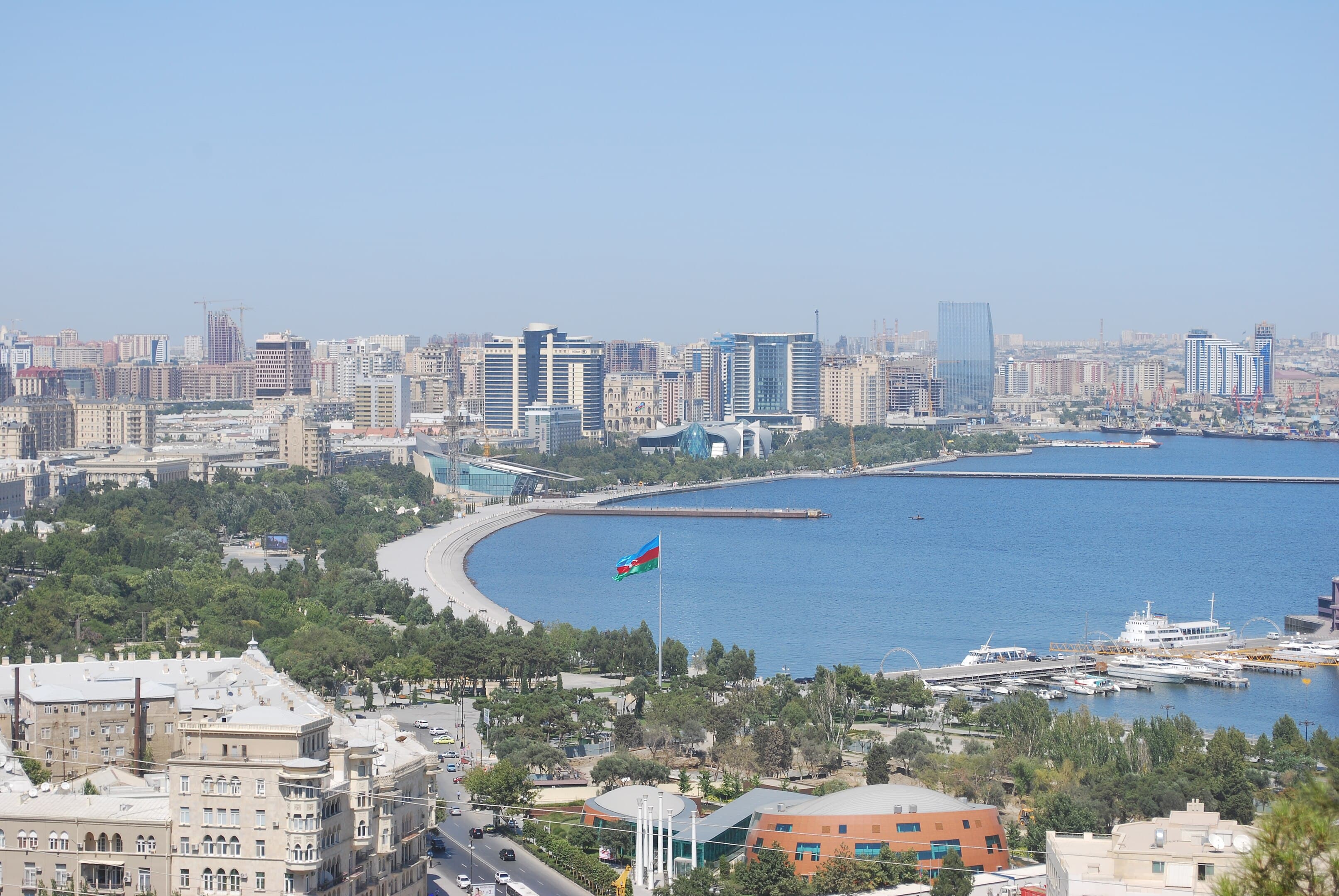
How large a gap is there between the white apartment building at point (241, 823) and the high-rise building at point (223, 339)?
7884 cm

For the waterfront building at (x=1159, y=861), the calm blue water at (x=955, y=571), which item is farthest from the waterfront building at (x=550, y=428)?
the waterfront building at (x=1159, y=861)

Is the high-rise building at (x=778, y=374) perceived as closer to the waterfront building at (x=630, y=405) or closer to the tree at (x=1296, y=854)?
the waterfront building at (x=630, y=405)

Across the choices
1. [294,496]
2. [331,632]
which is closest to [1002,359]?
[294,496]

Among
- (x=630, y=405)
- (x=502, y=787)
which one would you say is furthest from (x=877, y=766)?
(x=630, y=405)

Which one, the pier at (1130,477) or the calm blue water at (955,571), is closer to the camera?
the calm blue water at (955,571)

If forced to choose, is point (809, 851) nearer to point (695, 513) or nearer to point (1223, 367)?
point (695, 513)

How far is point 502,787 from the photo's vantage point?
459 inches

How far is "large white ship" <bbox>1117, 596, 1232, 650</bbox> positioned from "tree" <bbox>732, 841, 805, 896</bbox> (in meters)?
11.7

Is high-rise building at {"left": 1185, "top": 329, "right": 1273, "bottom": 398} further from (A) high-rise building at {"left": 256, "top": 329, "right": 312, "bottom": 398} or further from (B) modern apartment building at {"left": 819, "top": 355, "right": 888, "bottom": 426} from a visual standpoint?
(A) high-rise building at {"left": 256, "top": 329, "right": 312, "bottom": 398}

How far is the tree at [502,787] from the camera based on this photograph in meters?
11.7

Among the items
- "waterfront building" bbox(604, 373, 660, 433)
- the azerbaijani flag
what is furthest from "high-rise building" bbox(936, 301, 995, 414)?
the azerbaijani flag

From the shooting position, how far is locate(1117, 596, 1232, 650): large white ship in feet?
67.5

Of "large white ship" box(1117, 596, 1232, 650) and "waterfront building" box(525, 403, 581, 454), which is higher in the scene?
"waterfront building" box(525, 403, 581, 454)

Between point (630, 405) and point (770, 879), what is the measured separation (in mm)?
53028
